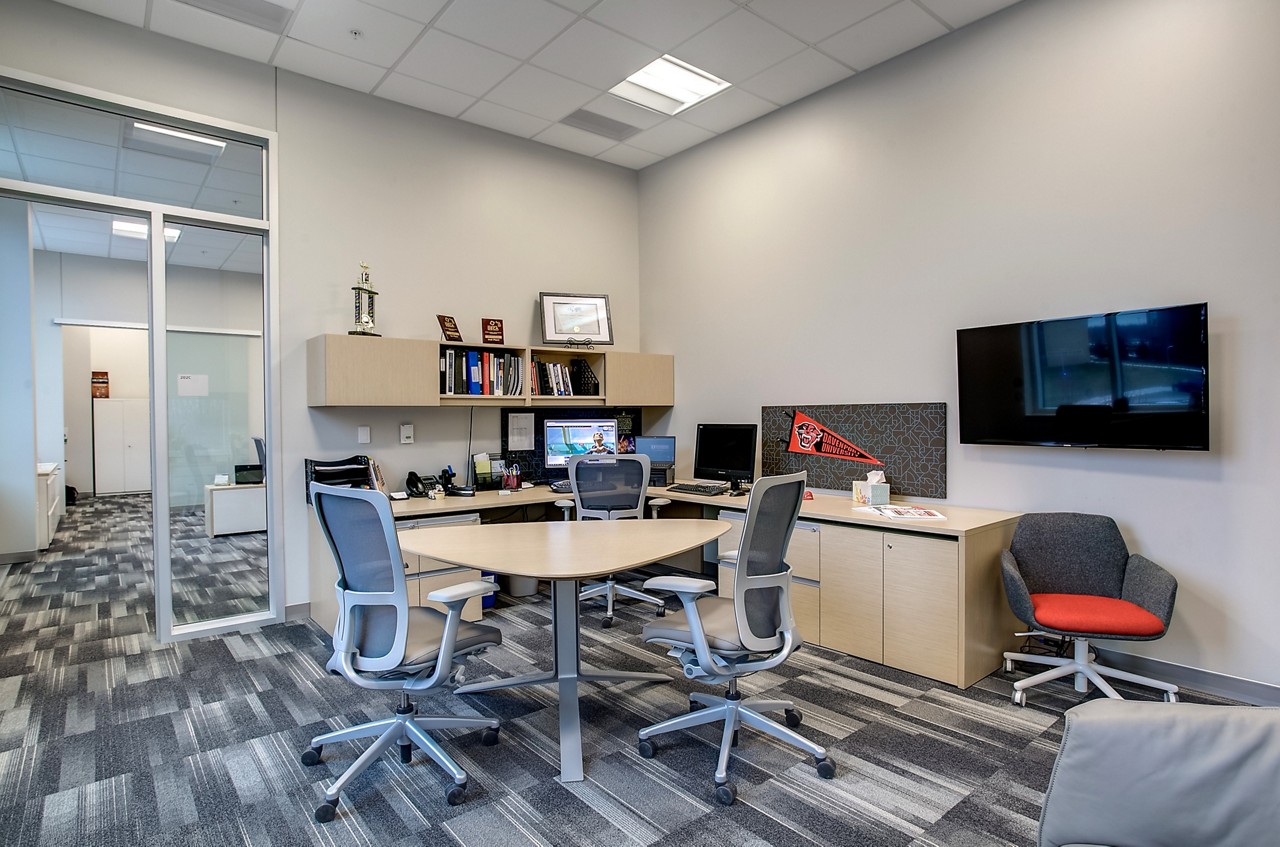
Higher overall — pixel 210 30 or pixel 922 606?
pixel 210 30

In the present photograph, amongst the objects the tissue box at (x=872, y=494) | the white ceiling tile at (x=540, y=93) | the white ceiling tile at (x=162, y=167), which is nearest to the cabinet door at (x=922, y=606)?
the tissue box at (x=872, y=494)

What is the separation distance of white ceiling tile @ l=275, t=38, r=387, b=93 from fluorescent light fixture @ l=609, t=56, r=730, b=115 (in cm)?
154

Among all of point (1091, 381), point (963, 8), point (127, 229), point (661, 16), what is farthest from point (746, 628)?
point (127, 229)

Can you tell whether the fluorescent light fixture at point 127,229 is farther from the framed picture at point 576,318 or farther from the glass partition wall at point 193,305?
the framed picture at point 576,318

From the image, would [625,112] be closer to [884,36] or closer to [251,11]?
[884,36]

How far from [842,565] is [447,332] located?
299 cm

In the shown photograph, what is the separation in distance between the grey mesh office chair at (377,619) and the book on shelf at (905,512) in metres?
2.14

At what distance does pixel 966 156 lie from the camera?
3713 millimetres

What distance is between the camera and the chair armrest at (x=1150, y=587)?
278 centimetres

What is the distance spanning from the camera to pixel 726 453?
4.77 m

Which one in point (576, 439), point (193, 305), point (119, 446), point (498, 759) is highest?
point (193, 305)

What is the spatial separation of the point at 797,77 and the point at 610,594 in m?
3.50

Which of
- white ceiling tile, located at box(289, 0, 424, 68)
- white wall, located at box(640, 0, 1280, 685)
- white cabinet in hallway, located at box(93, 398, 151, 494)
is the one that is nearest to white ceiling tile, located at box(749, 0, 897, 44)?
white wall, located at box(640, 0, 1280, 685)

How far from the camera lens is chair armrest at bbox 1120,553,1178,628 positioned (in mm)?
2779
